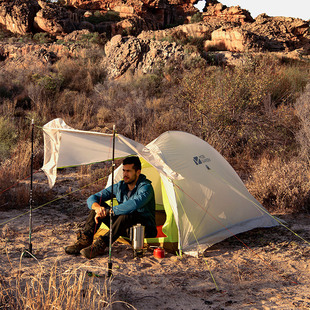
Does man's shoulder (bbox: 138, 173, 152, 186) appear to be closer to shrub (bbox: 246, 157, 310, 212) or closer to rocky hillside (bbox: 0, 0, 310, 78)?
shrub (bbox: 246, 157, 310, 212)

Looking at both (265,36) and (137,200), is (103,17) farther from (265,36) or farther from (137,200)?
(137,200)

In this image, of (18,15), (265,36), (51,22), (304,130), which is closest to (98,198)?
(304,130)

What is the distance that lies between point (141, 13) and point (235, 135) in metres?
24.3

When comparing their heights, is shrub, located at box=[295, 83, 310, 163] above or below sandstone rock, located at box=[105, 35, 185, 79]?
below

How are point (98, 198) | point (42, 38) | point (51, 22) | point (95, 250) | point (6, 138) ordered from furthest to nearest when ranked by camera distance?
point (51, 22)
point (42, 38)
point (6, 138)
point (98, 198)
point (95, 250)

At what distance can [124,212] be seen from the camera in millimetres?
4766

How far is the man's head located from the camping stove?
0.67 m

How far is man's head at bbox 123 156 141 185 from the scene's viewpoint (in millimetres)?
4980

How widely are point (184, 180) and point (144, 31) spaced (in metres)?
18.1

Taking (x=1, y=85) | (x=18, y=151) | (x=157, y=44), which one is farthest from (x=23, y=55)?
(x=18, y=151)

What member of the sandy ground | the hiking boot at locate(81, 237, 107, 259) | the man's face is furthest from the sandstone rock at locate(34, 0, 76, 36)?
the hiking boot at locate(81, 237, 107, 259)

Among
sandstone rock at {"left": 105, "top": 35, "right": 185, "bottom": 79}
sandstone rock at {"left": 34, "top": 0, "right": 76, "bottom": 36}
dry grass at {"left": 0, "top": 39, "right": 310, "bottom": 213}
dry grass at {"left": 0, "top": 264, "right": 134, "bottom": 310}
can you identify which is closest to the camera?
dry grass at {"left": 0, "top": 264, "right": 134, "bottom": 310}

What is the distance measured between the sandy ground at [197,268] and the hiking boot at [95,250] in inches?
3.3

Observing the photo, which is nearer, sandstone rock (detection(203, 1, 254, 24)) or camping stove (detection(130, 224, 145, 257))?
camping stove (detection(130, 224, 145, 257))
